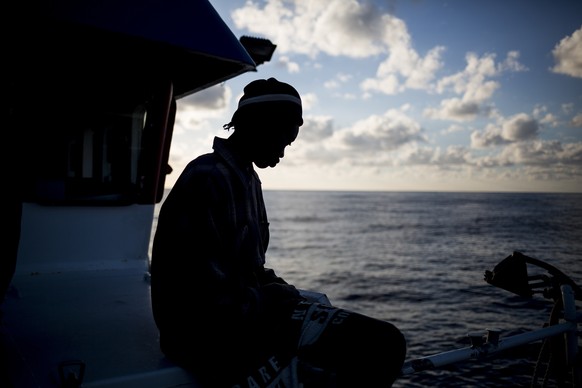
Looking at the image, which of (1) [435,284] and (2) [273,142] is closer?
(2) [273,142]

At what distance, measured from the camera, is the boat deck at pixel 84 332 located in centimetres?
208

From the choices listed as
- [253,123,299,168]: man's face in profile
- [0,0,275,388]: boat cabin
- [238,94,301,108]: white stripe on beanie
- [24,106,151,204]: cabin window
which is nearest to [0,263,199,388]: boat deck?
[0,0,275,388]: boat cabin

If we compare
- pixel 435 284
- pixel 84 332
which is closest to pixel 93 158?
pixel 84 332

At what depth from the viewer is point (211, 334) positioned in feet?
6.55

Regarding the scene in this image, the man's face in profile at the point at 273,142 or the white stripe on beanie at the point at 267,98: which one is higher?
the white stripe on beanie at the point at 267,98

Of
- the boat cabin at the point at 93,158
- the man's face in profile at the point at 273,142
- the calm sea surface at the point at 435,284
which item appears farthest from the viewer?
the calm sea surface at the point at 435,284

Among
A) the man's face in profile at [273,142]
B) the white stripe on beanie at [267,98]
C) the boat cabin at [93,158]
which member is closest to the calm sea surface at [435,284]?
the boat cabin at [93,158]

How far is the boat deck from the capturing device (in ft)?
6.82

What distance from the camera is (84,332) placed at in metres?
2.88

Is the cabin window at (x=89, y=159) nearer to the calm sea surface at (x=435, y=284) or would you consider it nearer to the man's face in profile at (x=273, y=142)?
the man's face in profile at (x=273, y=142)

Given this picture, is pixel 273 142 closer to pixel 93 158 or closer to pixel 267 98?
pixel 267 98

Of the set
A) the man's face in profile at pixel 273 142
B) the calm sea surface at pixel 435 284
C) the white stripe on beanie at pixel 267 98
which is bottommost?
the calm sea surface at pixel 435 284

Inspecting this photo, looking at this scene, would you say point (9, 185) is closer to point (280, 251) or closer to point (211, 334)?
point (211, 334)

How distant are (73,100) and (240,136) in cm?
316
